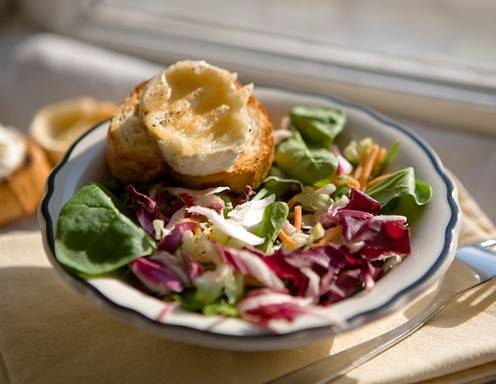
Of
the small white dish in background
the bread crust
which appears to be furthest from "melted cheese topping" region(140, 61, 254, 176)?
the small white dish in background

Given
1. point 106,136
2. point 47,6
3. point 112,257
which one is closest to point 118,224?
point 112,257

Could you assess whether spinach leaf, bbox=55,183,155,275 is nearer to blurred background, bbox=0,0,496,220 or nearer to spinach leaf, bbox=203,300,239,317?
spinach leaf, bbox=203,300,239,317

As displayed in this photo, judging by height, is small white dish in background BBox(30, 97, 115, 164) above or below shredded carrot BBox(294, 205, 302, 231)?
below

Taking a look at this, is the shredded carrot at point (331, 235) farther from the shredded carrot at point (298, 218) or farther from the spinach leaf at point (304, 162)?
the spinach leaf at point (304, 162)

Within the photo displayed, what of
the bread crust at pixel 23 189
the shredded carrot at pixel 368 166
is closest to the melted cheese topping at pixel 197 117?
the shredded carrot at pixel 368 166

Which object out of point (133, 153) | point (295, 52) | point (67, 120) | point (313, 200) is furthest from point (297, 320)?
point (295, 52)

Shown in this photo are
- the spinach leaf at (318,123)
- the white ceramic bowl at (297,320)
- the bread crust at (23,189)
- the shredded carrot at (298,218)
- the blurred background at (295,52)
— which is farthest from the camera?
the blurred background at (295,52)
